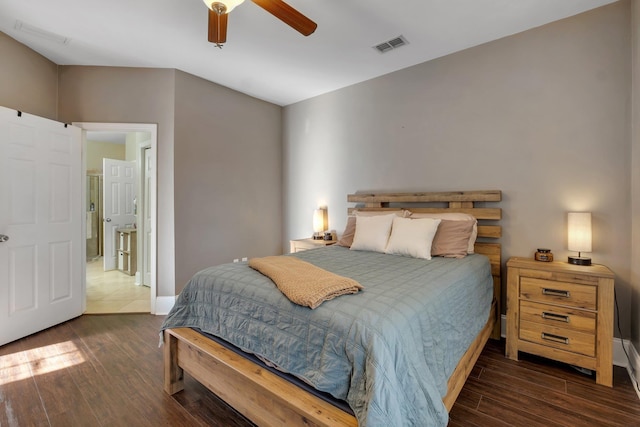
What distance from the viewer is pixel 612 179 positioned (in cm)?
230

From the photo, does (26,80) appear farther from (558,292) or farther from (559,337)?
(559,337)

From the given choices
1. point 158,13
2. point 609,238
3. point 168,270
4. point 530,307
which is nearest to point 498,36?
point 609,238

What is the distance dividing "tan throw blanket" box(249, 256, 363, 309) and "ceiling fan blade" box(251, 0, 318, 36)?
4.79ft

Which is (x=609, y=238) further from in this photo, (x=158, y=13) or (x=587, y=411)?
(x=158, y=13)

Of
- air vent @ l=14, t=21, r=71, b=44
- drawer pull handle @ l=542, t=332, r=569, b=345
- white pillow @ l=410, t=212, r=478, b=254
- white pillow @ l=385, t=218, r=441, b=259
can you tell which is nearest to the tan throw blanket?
white pillow @ l=385, t=218, r=441, b=259

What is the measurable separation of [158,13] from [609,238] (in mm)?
3936

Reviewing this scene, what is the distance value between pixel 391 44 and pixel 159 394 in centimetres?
339

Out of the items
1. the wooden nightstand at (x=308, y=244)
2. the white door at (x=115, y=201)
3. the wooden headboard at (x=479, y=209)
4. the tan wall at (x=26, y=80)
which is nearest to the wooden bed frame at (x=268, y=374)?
the wooden headboard at (x=479, y=209)

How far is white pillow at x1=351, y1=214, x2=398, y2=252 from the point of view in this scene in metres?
2.81

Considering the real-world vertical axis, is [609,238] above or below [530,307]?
above

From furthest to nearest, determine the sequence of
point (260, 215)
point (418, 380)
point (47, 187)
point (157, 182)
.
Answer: point (260, 215), point (157, 182), point (47, 187), point (418, 380)

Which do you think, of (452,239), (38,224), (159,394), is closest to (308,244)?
(452,239)

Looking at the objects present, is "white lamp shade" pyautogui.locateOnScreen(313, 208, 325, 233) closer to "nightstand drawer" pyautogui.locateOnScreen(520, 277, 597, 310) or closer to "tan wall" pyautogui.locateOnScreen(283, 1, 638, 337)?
"tan wall" pyautogui.locateOnScreen(283, 1, 638, 337)

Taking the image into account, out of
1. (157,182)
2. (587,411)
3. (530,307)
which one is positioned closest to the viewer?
(587,411)
